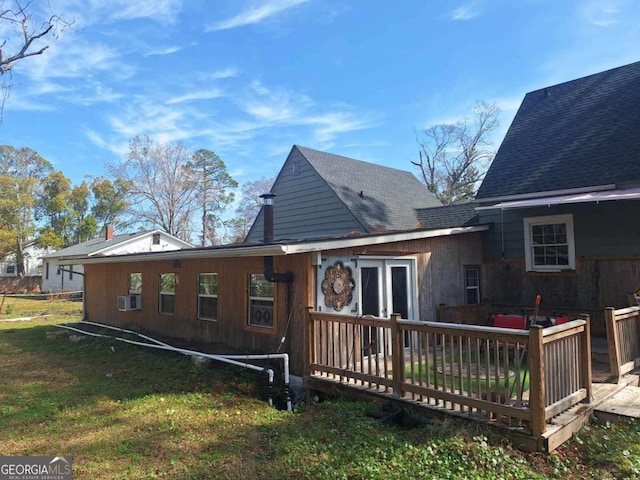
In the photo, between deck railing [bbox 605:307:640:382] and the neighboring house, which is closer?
deck railing [bbox 605:307:640:382]

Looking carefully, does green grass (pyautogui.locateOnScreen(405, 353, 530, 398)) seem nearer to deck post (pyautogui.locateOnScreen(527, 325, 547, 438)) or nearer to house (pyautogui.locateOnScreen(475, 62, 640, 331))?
deck post (pyautogui.locateOnScreen(527, 325, 547, 438))

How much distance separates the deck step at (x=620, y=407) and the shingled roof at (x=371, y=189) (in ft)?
26.1

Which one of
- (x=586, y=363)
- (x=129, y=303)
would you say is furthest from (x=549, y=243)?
(x=129, y=303)

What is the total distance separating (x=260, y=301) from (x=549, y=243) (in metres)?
6.65

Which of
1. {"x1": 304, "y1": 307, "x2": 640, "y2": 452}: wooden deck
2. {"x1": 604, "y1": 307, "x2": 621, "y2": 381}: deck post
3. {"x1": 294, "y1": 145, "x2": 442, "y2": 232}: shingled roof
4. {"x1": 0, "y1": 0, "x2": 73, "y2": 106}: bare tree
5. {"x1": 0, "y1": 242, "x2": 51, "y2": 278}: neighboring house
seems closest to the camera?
{"x1": 304, "y1": 307, "x2": 640, "y2": 452}: wooden deck

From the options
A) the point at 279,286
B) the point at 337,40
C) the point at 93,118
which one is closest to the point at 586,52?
the point at 337,40

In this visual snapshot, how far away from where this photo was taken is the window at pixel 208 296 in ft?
27.3

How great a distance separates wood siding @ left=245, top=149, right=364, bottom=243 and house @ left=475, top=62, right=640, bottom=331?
4281 mm

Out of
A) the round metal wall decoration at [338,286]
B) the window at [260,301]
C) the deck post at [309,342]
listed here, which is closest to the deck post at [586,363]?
the round metal wall decoration at [338,286]

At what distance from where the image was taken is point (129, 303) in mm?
10422

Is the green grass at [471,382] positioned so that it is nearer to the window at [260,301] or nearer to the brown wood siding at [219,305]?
the brown wood siding at [219,305]

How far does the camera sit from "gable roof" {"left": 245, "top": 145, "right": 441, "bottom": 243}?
13.1m

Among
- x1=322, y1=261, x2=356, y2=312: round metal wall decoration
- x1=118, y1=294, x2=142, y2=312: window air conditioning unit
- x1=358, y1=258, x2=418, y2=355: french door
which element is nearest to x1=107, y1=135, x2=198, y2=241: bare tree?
x1=118, y1=294, x2=142, y2=312: window air conditioning unit

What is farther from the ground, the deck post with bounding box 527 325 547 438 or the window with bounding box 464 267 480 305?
the window with bounding box 464 267 480 305
